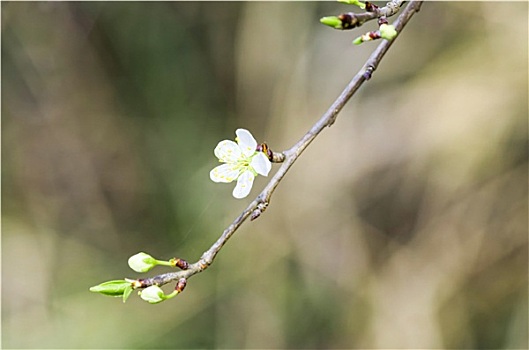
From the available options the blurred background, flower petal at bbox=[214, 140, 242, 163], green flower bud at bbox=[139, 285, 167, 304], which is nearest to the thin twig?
green flower bud at bbox=[139, 285, 167, 304]

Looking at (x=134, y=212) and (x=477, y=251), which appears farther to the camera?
(x=134, y=212)

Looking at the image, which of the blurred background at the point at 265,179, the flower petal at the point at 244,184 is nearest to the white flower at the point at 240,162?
the flower petal at the point at 244,184

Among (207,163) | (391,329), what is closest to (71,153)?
(207,163)

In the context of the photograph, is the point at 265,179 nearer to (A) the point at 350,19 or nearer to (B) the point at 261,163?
(B) the point at 261,163

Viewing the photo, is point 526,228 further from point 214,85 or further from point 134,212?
point 134,212

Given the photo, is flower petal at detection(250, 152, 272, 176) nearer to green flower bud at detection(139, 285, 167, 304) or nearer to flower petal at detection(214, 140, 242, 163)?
flower petal at detection(214, 140, 242, 163)

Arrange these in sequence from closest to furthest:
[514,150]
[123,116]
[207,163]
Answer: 1. [514,150]
2. [207,163]
3. [123,116]
